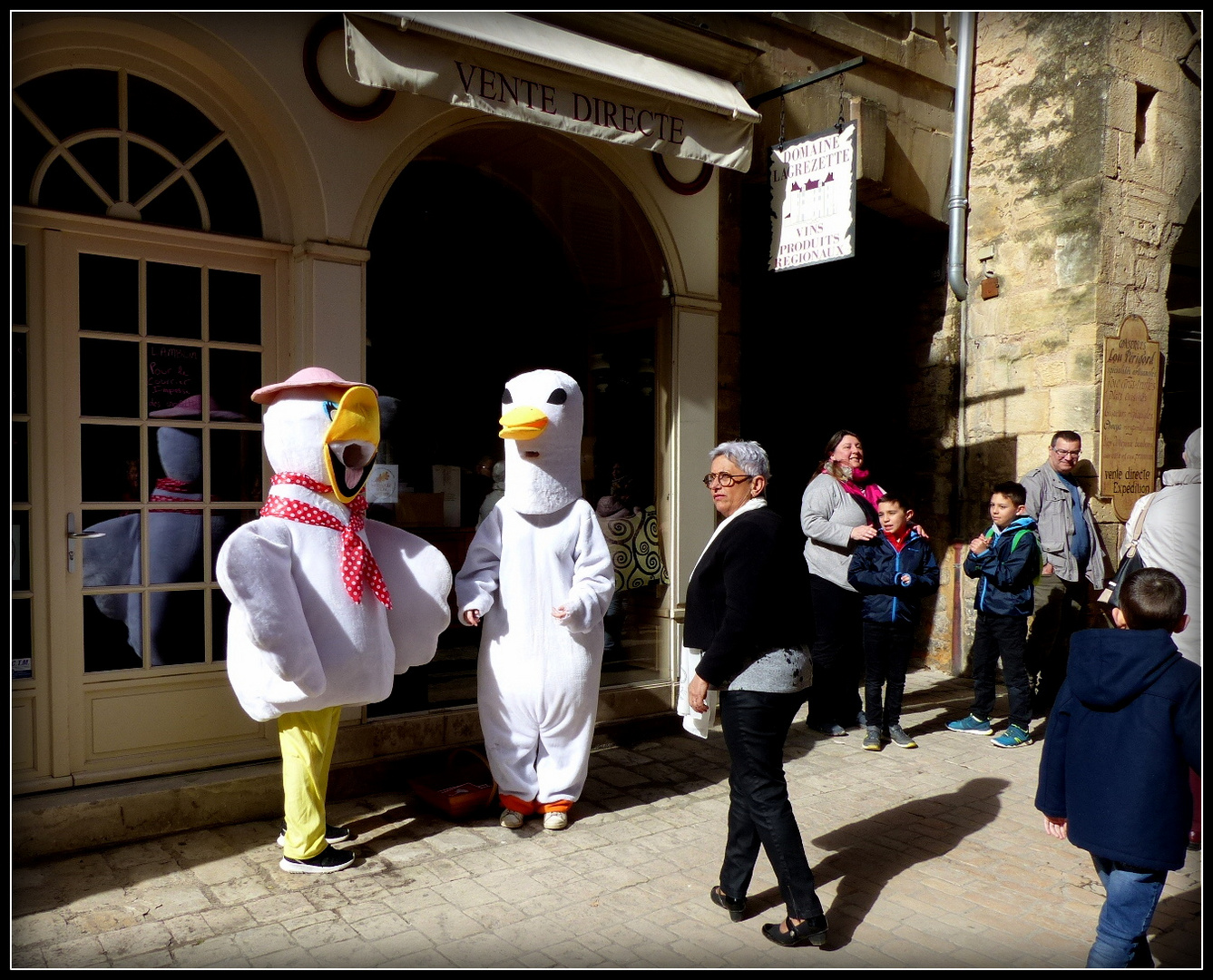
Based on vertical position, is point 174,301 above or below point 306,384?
above

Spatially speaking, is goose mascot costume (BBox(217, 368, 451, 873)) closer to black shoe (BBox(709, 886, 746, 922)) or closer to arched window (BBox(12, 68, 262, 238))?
arched window (BBox(12, 68, 262, 238))

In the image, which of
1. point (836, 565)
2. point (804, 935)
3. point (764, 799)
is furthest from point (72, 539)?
point (836, 565)

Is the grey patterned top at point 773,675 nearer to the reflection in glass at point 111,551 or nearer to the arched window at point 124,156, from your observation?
the reflection in glass at point 111,551

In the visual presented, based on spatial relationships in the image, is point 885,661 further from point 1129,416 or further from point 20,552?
point 20,552

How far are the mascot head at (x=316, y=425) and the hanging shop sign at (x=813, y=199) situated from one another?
320cm

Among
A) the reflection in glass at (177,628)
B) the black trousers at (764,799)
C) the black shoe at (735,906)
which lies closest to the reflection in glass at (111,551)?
the reflection in glass at (177,628)

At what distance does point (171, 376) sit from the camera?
458 cm

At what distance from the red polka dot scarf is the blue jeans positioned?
272 centimetres

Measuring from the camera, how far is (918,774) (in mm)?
5492

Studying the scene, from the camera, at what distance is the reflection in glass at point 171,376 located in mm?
4523

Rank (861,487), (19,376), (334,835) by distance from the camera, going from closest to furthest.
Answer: (19,376), (334,835), (861,487)

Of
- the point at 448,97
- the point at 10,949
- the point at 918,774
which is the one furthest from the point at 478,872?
the point at 448,97

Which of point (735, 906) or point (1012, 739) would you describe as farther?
point (1012, 739)

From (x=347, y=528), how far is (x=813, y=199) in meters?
3.67
